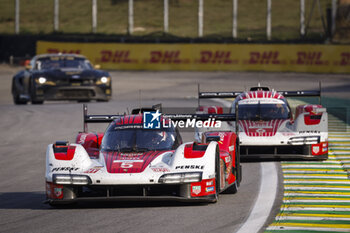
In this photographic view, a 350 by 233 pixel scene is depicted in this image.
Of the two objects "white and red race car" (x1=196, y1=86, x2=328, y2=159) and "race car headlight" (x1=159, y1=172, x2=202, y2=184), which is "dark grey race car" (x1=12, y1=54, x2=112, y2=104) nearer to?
"white and red race car" (x1=196, y1=86, x2=328, y2=159)

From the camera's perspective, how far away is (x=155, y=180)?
388 inches

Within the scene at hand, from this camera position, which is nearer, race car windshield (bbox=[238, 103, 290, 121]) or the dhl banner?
race car windshield (bbox=[238, 103, 290, 121])

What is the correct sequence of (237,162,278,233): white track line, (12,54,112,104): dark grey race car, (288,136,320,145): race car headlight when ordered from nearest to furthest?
(237,162,278,233): white track line, (288,136,320,145): race car headlight, (12,54,112,104): dark grey race car

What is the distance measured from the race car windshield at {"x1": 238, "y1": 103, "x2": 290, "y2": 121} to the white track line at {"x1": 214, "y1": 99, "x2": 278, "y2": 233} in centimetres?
164

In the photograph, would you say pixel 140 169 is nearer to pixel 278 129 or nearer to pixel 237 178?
pixel 237 178

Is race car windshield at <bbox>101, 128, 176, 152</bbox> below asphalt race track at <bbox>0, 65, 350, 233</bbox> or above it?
above

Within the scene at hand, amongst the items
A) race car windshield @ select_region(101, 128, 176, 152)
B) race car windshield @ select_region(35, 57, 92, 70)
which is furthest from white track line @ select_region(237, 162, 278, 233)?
race car windshield @ select_region(35, 57, 92, 70)

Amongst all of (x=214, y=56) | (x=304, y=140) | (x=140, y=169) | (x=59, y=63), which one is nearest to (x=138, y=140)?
(x=140, y=169)

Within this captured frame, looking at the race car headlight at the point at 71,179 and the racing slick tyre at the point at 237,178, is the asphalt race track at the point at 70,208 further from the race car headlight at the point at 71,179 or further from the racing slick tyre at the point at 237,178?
the race car headlight at the point at 71,179

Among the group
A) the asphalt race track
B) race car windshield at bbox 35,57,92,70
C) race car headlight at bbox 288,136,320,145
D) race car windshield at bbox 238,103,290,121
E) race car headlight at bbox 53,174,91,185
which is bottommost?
the asphalt race track

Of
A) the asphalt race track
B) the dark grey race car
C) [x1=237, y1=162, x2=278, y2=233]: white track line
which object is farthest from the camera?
the dark grey race car

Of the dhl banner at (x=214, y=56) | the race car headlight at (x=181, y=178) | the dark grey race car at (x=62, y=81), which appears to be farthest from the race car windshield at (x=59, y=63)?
the dhl banner at (x=214, y=56)

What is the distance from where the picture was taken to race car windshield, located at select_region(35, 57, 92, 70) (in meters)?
26.7

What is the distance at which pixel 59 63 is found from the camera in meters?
27.0
